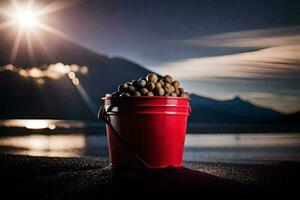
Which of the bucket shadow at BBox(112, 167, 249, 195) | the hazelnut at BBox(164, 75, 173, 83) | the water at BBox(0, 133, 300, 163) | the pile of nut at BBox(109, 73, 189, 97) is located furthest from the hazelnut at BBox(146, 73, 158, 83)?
the water at BBox(0, 133, 300, 163)

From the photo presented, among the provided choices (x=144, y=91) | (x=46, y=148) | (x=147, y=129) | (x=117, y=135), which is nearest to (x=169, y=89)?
(x=144, y=91)

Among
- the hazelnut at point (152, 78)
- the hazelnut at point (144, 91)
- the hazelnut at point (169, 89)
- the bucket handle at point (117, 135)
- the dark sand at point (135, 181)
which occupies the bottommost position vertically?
the dark sand at point (135, 181)

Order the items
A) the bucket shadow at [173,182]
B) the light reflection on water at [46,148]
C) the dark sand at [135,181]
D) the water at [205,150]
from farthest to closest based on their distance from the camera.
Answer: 1. the light reflection on water at [46,148]
2. the water at [205,150]
3. the bucket shadow at [173,182]
4. the dark sand at [135,181]

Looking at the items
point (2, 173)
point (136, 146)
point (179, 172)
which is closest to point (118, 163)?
point (136, 146)

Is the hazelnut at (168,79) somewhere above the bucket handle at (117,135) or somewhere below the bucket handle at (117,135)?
above

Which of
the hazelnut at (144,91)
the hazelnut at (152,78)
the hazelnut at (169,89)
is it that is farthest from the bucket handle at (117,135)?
the hazelnut at (169,89)

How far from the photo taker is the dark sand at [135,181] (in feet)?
13.6

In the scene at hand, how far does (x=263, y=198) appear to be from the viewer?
3.99m

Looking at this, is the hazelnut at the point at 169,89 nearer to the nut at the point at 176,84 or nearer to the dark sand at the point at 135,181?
the nut at the point at 176,84

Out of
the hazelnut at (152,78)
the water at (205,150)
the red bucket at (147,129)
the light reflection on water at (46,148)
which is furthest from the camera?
the light reflection on water at (46,148)

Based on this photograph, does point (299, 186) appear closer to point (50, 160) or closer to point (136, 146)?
point (136, 146)

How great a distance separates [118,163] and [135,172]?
0.44m

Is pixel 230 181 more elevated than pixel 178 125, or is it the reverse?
pixel 178 125

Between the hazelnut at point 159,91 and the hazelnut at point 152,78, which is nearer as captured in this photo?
the hazelnut at point 159,91
